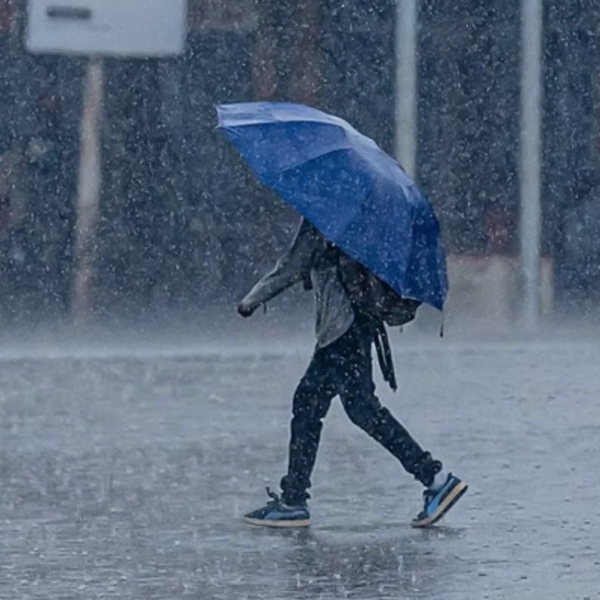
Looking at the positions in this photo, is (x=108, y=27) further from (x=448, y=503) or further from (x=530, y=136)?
(x=448, y=503)

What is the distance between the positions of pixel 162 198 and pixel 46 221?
3.89 feet

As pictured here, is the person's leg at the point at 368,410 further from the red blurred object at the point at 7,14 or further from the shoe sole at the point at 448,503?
the red blurred object at the point at 7,14

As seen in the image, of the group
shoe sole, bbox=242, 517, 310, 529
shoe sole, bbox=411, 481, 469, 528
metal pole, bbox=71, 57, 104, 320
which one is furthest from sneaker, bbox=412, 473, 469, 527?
metal pole, bbox=71, 57, 104, 320

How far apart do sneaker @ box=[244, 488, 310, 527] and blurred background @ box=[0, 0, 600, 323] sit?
11800 mm

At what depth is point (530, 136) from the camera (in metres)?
21.8

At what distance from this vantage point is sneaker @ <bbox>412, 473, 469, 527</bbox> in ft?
29.8

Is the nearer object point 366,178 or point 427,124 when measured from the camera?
point 366,178

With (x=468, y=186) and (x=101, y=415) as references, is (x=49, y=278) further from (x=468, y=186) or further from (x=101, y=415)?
(x=101, y=415)

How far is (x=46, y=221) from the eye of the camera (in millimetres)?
21578

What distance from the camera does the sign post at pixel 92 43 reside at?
1964 cm

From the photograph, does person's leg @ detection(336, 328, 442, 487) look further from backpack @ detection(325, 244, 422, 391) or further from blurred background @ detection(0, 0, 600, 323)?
blurred background @ detection(0, 0, 600, 323)

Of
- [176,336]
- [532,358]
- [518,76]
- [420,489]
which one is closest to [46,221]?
[176,336]

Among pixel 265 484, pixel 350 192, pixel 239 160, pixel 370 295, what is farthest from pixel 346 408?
pixel 239 160

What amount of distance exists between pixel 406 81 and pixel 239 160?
71.9 inches
